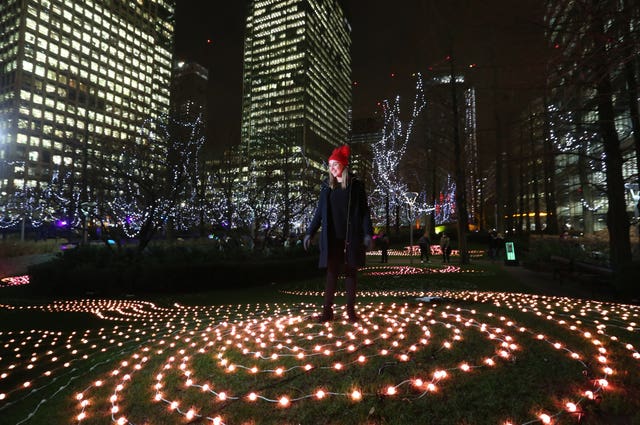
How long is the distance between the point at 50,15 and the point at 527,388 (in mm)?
146930

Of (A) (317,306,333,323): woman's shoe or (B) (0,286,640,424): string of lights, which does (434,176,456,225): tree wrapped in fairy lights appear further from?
(A) (317,306,333,323): woman's shoe

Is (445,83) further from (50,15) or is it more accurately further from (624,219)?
(50,15)

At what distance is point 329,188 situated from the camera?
5129 mm

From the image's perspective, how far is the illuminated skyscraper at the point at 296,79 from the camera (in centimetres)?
2948

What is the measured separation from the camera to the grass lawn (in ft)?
9.84

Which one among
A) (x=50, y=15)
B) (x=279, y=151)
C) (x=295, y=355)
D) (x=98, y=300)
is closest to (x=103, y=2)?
(x=50, y=15)

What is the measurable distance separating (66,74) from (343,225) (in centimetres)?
13780

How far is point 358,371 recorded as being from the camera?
3.60 metres

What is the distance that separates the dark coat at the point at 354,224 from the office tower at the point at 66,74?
100931 millimetres

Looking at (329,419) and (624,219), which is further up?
(624,219)

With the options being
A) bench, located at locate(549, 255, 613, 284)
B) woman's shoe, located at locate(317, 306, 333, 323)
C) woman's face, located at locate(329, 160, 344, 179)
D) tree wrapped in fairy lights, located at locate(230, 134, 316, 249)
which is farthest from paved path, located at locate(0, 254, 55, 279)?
bench, located at locate(549, 255, 613, 284)

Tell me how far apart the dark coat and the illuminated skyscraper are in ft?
61.9

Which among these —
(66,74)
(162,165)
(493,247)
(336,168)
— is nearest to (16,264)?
(162,165)

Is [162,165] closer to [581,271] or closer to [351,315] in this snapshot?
[351,315]
